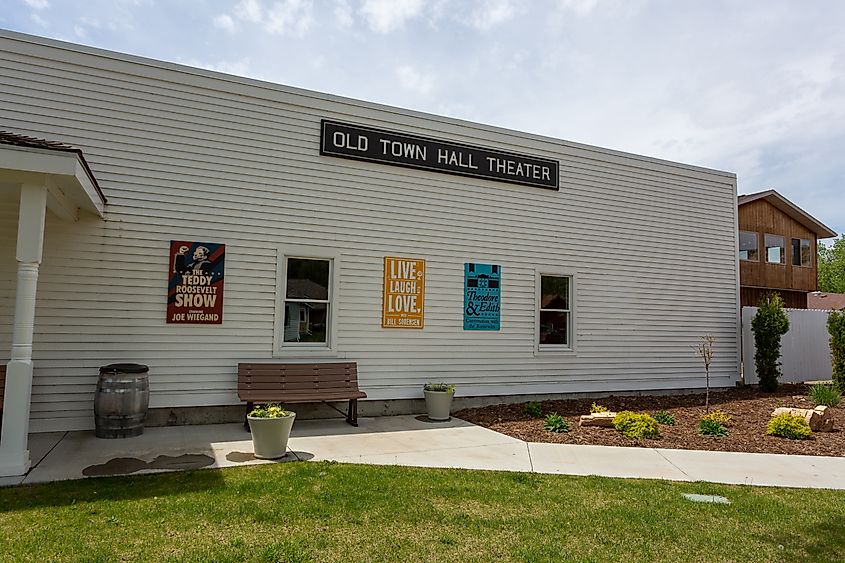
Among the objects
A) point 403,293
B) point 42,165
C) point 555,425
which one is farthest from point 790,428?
point 42,165

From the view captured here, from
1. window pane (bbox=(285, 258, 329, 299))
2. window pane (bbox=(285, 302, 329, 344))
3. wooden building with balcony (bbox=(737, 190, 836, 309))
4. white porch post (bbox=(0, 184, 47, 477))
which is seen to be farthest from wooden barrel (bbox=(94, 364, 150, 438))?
wooden building with balcony (bbox=(737, 190, 836, 309))

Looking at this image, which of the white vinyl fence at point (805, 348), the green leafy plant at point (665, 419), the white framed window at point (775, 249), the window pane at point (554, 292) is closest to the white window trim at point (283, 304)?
the window pane at point (554, 292)

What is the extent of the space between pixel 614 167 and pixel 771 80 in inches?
121

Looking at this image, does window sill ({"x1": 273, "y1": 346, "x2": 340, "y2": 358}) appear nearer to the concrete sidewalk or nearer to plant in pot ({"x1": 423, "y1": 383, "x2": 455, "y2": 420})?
the concrete sidewalk

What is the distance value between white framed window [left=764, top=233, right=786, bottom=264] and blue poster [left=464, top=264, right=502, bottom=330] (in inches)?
898

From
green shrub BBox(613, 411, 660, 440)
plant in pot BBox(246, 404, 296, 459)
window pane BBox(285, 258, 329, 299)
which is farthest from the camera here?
window pane BBox(285, 258, 329, 299)

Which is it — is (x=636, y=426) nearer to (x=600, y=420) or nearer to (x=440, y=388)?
(x=600, y=420)

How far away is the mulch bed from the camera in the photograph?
7469 millimetres

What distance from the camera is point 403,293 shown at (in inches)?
376

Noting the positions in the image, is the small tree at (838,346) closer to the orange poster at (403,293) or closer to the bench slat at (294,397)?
the orange poster at (403,293)

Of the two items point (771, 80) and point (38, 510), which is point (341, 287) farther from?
point (771, 80)

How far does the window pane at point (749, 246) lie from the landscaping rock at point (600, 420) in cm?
2216

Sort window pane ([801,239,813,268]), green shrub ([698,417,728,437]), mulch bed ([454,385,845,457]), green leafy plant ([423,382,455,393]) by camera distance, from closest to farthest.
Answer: mulch bed ([454,385,845,457]) → green shrub ([698,417,728,437]) → green leafy plant ([423,382,455,393]) → window pane ([801,239,813,268])

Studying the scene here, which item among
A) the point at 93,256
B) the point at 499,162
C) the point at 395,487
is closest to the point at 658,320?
the point at 499,162
